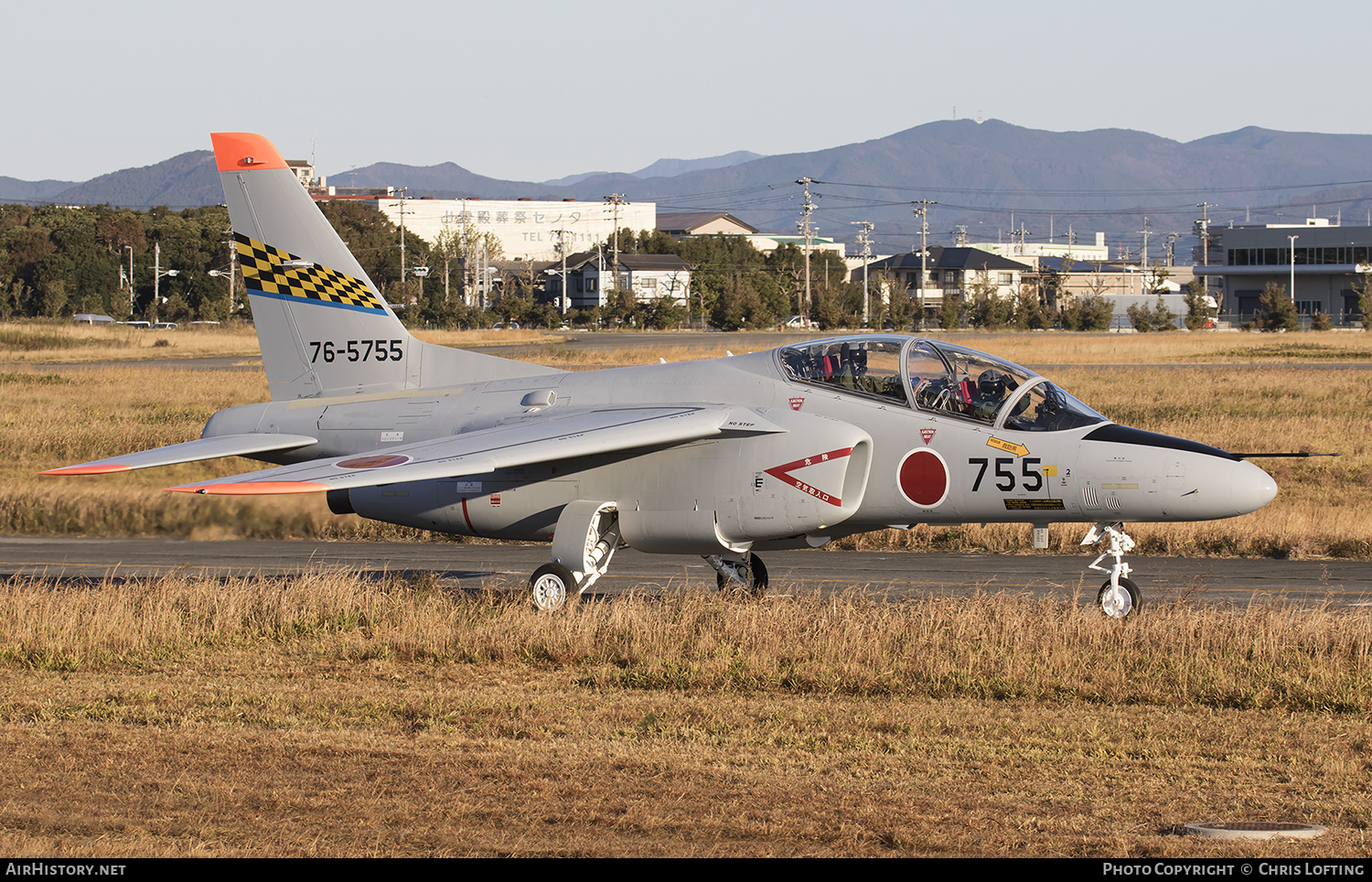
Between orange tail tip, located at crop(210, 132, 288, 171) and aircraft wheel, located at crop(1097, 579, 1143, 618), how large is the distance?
11253 millimetres

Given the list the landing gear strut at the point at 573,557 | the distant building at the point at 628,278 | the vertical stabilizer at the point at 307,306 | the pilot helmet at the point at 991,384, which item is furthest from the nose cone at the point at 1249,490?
the distant building at the point at 628,278

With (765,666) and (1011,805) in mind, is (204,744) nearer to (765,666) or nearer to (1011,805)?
(765,666)

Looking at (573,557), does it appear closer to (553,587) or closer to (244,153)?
(553,587)

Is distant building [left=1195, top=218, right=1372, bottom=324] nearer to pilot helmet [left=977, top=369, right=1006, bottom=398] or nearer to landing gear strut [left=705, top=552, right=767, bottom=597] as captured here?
landing gear strut [left=705, top=552, right=767, bottom=597]

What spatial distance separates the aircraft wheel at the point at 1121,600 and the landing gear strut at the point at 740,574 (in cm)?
375

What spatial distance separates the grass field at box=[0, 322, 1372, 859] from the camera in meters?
6.82

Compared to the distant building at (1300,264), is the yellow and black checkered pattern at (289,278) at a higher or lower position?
lower

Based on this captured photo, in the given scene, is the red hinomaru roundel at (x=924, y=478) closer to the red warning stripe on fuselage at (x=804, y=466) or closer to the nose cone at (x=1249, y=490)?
the red warning stripe on fuselage at (x=804, y=466)

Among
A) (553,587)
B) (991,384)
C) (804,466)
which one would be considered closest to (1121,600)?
(991,384)

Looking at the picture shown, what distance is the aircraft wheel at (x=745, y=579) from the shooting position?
14.4 metres

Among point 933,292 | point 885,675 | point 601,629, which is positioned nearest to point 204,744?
point 601,629

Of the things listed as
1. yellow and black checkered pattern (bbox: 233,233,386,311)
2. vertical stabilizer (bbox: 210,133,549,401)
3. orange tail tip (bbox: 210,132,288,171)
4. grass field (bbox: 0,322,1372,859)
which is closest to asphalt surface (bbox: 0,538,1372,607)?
grass field (bbox: 0,322,1372,859)

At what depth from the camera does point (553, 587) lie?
13789mm

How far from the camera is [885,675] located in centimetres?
1065
